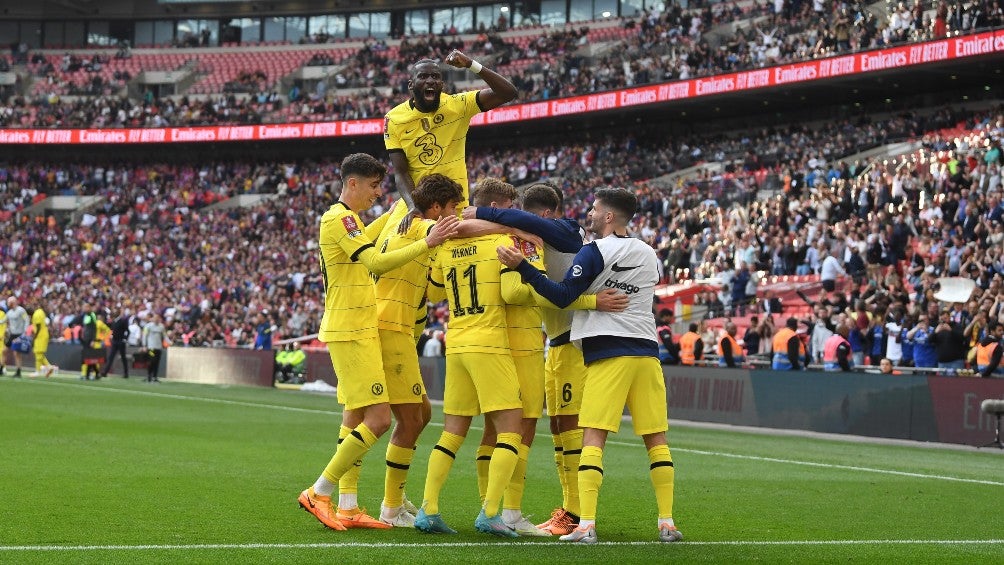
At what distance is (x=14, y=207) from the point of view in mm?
61562

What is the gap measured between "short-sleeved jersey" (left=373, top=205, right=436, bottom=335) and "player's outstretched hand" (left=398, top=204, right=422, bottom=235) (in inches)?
1.4

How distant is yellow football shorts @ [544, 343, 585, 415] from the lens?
30.3ft

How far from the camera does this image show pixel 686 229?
116 feet

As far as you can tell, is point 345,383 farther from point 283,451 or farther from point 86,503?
point 283,451

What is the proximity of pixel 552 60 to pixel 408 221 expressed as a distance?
146 ft

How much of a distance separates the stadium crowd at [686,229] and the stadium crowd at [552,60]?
2.60 metres

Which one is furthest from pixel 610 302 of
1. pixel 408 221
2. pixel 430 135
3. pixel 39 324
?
pixel 39 324

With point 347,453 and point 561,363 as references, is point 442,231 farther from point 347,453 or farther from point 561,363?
point 347,453

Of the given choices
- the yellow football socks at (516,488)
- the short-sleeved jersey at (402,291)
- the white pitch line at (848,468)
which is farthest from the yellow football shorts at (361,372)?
the white pitch line at (848,468)

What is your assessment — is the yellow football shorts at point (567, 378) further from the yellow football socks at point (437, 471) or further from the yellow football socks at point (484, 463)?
the yellow football socks at point (437, 471)

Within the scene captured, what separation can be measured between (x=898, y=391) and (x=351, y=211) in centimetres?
1398

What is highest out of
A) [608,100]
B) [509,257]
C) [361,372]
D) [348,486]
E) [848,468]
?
[608,100]

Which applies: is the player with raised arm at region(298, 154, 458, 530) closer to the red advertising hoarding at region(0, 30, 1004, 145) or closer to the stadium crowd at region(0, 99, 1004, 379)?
the stadium crowd at region(0, 99, 1004, 379)

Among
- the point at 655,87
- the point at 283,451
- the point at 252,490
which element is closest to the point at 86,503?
the point at 252,490
